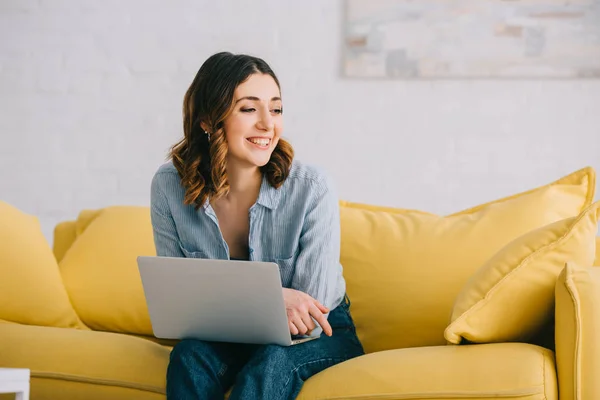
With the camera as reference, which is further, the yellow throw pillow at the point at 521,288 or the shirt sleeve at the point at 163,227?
the shirt sleeve at the point at 163,227

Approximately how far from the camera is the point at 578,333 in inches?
64.1

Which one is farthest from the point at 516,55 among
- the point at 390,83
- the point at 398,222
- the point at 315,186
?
the point at 315,186

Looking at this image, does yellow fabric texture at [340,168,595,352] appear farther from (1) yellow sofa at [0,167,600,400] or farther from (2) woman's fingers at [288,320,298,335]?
(2) woman's fingers at [288,320,298,335]

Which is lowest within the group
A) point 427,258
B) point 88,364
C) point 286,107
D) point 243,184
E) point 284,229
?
point 88,364

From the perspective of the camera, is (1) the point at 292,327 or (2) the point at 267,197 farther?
(2) the point at 267,197

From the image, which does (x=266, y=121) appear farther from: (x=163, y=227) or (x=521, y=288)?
(x=521, y=288)

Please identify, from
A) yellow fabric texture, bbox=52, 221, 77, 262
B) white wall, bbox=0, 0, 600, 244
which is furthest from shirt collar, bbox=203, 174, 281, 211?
white wall, bbox=0, 0, 600, 244

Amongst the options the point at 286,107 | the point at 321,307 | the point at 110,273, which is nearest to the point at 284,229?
the point at 321,307

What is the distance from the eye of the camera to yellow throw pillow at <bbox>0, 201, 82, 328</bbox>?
2.37 meters

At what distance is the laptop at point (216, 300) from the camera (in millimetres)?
1721

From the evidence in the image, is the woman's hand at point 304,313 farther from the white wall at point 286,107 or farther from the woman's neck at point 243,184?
the white wall at point 286,107

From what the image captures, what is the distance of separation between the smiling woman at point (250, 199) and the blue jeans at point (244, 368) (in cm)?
1

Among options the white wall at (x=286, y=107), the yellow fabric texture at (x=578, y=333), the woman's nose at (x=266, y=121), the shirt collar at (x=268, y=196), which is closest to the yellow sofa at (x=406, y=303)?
the yellow fabric texture at (x=578, y=333)

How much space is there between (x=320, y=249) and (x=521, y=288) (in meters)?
0.50
